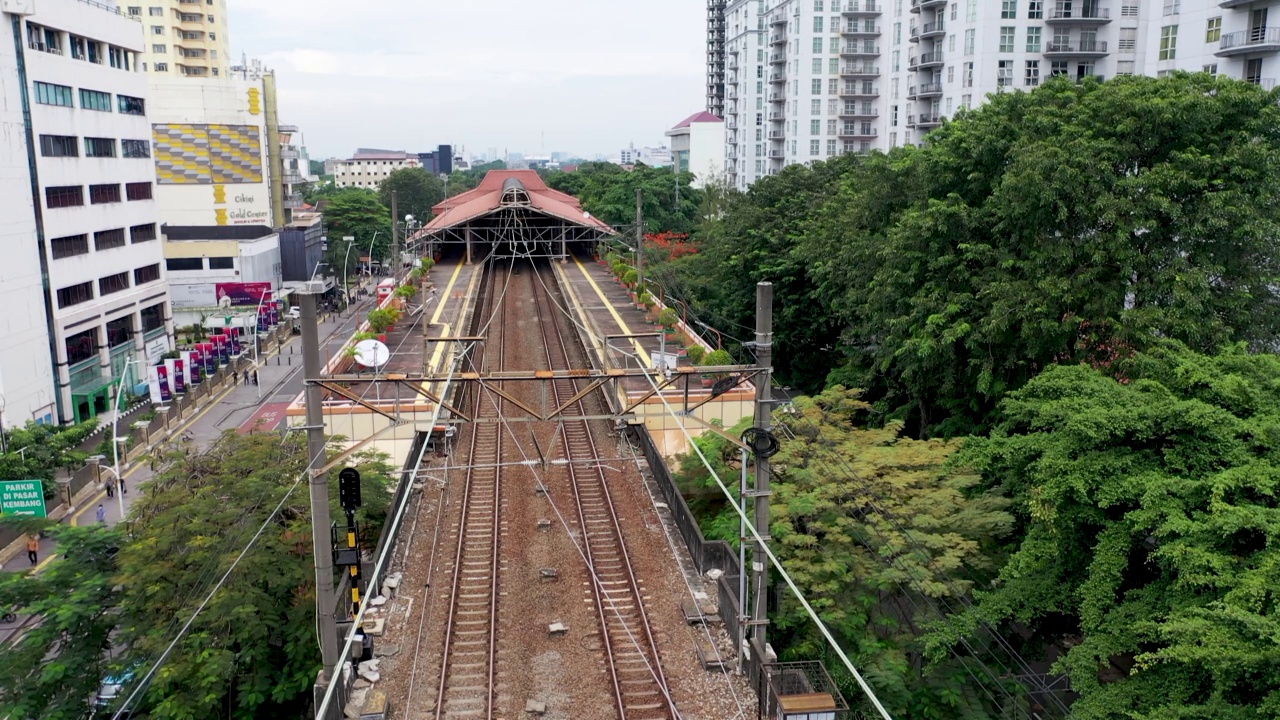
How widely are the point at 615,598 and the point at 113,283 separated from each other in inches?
1476

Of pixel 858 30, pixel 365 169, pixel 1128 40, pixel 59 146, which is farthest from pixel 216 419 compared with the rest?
pixel 365 169

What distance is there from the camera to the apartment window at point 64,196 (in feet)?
129

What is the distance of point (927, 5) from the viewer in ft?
159

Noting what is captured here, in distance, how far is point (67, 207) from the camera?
134 ft

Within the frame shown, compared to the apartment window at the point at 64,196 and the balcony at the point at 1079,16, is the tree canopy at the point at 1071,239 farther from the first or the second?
the apartment window at the point at 64,196

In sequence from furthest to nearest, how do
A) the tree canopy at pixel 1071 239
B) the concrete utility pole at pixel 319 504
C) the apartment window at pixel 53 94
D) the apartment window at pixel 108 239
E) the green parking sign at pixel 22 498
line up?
the apartment window at pixel 108 239 → the apartment window at pixel 53 94 → the green parking sign at pixel 22 498 → the tree canopy at pixel 1071 239 → the concrete utility pole at pixel 319 504

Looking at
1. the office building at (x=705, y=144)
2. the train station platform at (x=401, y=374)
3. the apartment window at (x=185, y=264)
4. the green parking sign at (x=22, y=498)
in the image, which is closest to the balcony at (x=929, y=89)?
the train station platform at (x=401, y=374)

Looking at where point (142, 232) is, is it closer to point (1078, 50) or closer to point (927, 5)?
point (927, 5)

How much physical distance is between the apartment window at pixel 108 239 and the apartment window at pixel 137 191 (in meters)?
2.09

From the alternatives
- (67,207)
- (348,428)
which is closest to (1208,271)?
(348,428)

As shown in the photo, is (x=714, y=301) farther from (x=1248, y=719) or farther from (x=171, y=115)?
(x=171, y=115)

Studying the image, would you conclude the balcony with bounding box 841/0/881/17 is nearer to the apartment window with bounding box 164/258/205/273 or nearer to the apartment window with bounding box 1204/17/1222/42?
the apartment window with bounding box 1204/17/1222/42

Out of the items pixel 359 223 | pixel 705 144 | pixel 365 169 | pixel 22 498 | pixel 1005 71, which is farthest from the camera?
pixel 365 169

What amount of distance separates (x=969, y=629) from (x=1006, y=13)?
121 feet
